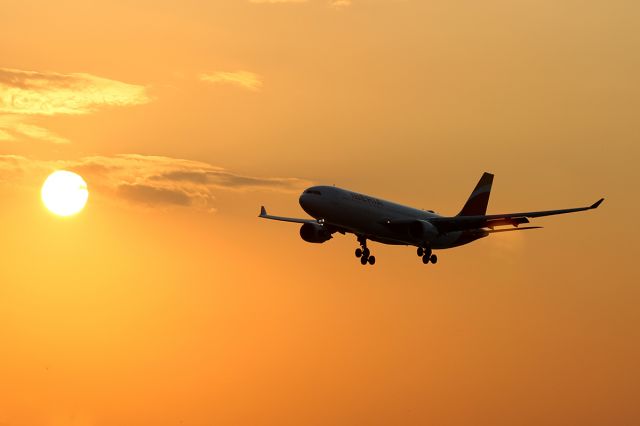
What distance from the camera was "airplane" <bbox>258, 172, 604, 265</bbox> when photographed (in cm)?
9988

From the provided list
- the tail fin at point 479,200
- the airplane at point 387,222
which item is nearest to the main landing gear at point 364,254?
the airplane at point 387,222

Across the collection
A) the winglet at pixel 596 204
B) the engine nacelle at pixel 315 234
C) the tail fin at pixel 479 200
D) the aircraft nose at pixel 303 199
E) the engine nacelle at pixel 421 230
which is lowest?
the winglet at pixel 596 204

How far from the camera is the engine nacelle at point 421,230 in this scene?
10619cm

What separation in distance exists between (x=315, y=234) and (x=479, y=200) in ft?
93.9

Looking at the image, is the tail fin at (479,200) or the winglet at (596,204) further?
the tail fin at (479,200)

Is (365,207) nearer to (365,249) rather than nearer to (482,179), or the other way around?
(365,249)

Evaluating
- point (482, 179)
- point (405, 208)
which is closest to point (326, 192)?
point (405, 208)

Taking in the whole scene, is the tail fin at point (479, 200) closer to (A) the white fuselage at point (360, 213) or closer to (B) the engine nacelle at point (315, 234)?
(A) the white fuselage at point (360, 213)

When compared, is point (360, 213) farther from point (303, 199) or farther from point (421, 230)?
point (421, 230)

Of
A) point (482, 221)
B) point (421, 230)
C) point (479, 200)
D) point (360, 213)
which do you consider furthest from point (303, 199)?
point (479, 200)

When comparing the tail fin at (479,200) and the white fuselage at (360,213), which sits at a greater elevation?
the tail fin at (479,200)

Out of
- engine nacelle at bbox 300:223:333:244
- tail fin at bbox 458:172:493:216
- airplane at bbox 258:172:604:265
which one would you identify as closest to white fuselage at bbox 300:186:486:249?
airplane at bbox 258:172:604:265

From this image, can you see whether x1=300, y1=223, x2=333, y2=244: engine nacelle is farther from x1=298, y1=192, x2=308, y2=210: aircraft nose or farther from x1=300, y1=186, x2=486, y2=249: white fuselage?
x1=298, y1=192, x2=308, y2=210: aircraft nose

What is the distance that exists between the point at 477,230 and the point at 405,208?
11844 millimetres
